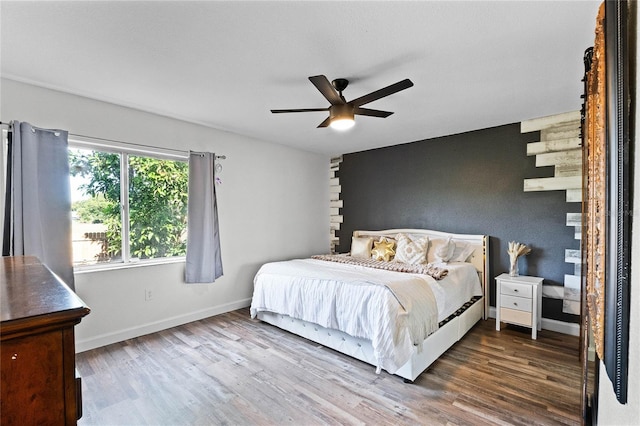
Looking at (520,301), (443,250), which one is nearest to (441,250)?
(443,250)

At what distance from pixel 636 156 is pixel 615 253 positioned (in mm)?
237

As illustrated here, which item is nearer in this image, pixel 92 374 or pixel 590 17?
pixel 590 17

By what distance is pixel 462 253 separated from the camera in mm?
3875

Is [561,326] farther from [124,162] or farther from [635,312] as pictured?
[124,162]

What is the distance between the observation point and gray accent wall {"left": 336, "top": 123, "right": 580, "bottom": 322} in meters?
3.42

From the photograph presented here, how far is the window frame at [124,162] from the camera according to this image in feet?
9.69

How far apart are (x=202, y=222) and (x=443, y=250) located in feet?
9.84

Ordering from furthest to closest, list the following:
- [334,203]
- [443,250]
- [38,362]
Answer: [334,203]
[443,250]
[38,362]

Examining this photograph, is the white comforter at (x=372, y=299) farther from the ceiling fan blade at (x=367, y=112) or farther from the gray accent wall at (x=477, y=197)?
the ceiling fan blade at (x=367, y=112)

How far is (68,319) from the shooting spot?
0.63 m

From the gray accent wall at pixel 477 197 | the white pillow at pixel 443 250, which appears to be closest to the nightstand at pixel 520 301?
the gray accent wall at pixel 477 197

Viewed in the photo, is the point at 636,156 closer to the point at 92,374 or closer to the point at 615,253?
the point at 615,253

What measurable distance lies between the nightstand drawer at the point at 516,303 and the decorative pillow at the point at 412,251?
923 mm

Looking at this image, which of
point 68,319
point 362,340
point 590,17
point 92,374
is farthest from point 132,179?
point 590,17
